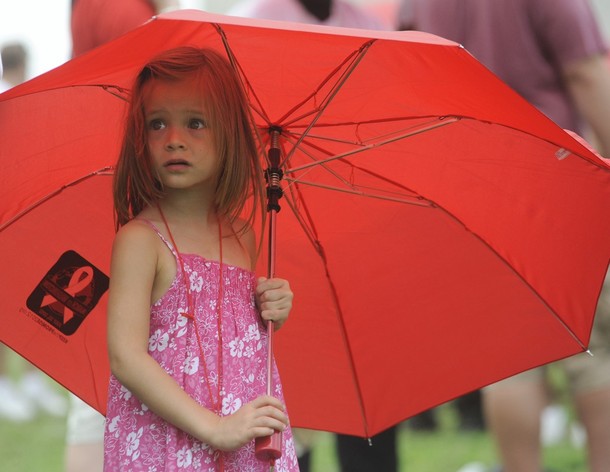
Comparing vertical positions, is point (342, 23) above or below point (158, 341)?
above

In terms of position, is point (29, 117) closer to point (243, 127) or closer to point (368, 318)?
point (243, 127)

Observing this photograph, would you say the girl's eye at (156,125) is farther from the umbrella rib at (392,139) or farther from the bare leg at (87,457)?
the bare leg at (87,457)

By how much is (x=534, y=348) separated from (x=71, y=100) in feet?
4.10

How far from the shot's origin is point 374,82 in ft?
8.66

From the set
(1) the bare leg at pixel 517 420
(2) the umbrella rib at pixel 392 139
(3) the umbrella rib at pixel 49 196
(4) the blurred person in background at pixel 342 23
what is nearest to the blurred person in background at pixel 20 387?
(4) the blurred person in background at pixel 342 23

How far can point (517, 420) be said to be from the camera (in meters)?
3.72

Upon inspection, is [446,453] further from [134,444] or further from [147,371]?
[147,371]

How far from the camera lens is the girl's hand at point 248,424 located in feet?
7.68

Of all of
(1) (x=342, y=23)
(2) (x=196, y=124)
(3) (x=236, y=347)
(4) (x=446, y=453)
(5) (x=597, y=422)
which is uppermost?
(1) (x=342, y=23)

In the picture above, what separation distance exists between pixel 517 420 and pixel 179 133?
170 centimetres

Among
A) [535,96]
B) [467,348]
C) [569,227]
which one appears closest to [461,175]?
[569,227]

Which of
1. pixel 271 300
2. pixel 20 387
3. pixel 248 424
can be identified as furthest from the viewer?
pixel 20 387

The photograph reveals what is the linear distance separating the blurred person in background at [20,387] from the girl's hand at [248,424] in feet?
15.0

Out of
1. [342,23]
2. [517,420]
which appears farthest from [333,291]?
[342,23]
